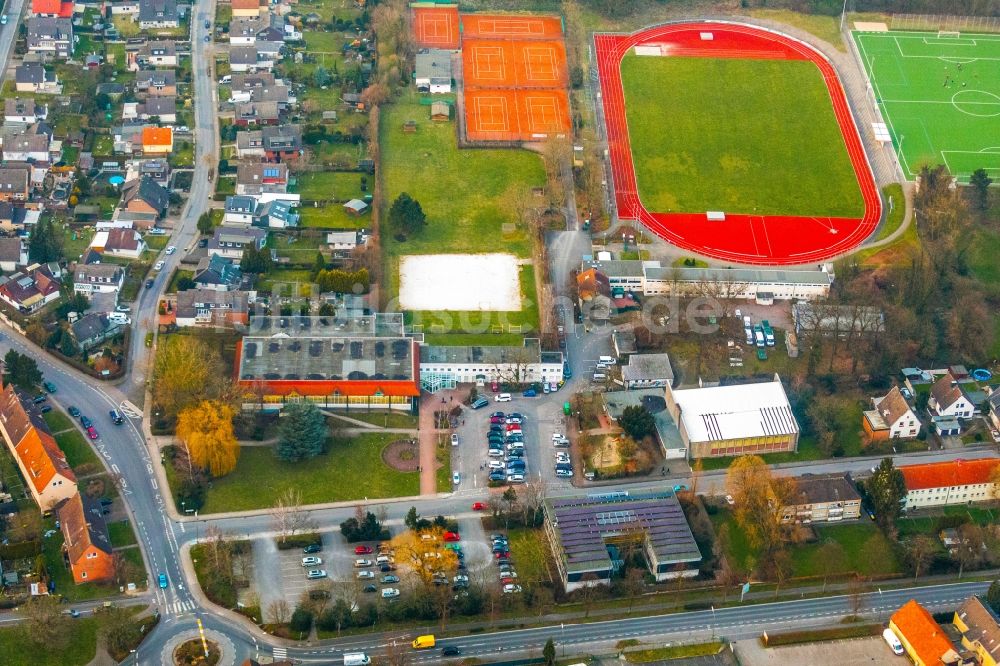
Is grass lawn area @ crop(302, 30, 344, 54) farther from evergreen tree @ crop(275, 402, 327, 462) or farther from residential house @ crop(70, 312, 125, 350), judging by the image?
evergreen tree @ crop(275, 402, 327, 462)

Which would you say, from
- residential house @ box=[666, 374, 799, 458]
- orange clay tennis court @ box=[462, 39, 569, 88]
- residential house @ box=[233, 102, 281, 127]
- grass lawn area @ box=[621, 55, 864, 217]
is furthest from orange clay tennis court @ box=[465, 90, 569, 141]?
residential house @ box=[666, 374, 799, 458]

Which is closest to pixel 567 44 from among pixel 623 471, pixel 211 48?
pixel 211 48

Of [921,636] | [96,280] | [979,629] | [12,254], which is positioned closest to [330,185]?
[96,280]

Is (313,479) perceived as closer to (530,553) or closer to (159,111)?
(530,553)

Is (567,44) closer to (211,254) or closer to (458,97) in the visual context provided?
(458,97)

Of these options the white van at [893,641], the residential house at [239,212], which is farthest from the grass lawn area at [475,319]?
the white van at [893,641]

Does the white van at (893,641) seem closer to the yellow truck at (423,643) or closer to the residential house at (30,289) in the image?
the yellow truck at (423,643)
